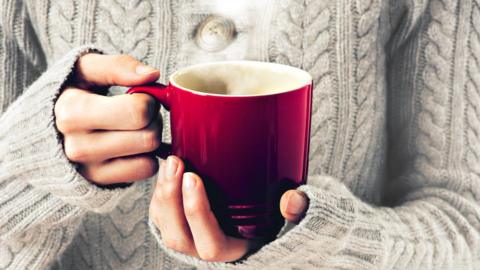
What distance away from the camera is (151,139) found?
510 mm

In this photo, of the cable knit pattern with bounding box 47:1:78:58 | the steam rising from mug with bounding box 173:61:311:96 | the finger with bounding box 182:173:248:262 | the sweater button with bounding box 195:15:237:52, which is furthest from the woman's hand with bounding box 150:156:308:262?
the cable knit pattern with bounding box 47:1:78:58

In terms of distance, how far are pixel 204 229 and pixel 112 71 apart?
194 millimetres

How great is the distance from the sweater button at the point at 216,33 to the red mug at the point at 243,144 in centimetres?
20

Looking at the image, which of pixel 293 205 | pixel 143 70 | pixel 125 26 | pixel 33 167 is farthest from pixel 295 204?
pixel 125 26

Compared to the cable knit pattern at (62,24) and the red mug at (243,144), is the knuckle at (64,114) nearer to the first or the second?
the red mug at (243,144)

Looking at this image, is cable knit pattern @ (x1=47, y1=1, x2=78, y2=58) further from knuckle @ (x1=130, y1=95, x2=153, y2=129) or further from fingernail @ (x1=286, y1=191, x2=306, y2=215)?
fingernail @ (x1=286, y1=191, x2=306, y2=215)

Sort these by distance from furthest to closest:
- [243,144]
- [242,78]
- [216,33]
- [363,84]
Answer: [363,84], [216,33], [242,78], [243,144]

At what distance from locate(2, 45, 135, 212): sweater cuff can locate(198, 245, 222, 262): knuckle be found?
0.13 meters

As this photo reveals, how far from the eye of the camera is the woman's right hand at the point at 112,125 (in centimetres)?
50

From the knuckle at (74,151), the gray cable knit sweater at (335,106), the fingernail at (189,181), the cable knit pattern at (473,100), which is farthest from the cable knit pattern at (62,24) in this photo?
the cable knit pattern at (473,100)

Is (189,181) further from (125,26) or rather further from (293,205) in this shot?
(125,26)

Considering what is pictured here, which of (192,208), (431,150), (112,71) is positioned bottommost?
(431,150)

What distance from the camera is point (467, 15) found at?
81 cm

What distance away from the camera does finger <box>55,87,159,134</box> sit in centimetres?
49
